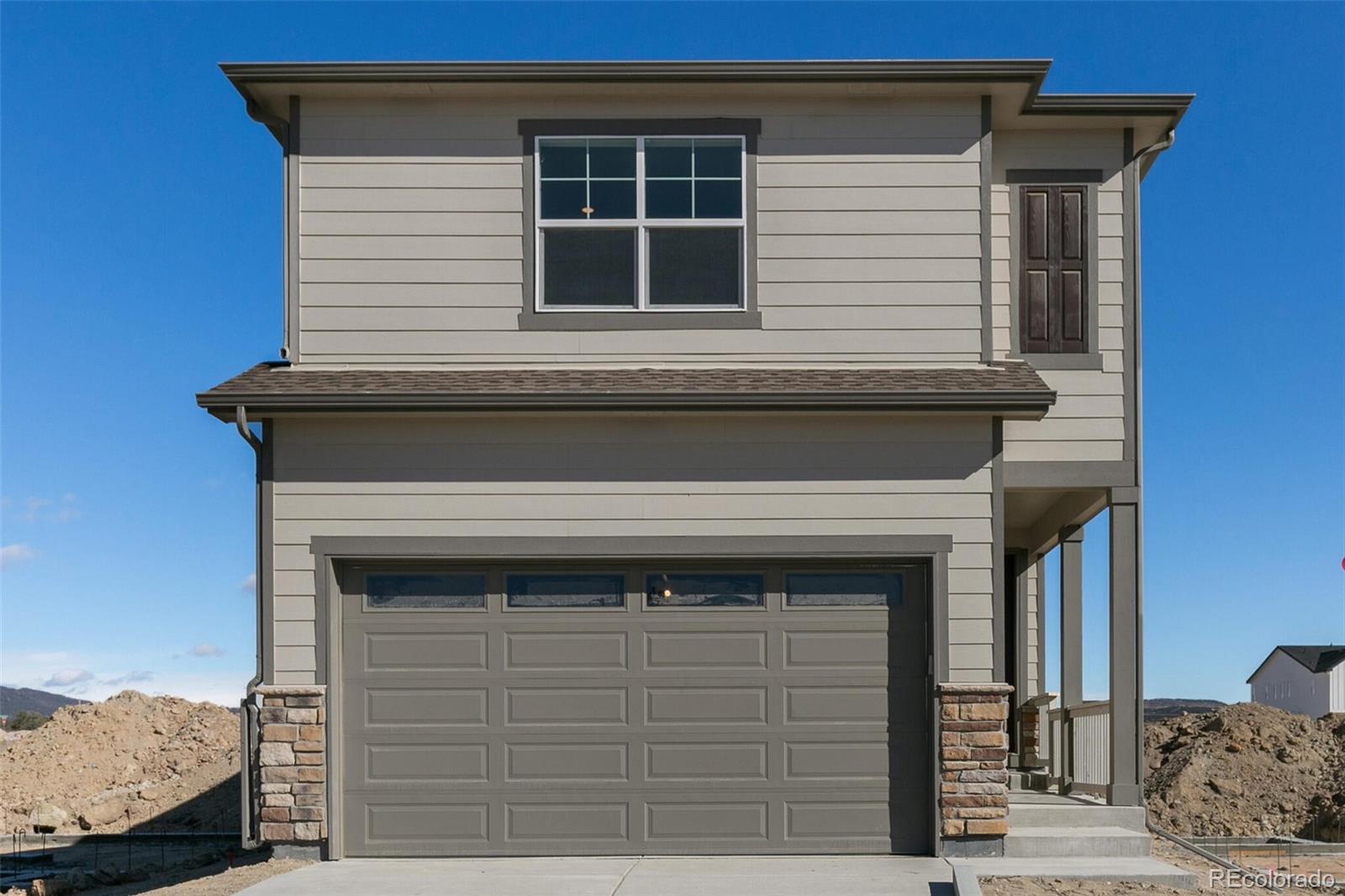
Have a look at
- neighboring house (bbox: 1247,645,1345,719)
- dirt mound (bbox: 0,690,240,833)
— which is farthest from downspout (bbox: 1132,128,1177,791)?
neighboring house (bbox: 1247,645,1345,719)

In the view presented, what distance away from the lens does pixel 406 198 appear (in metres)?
10.9

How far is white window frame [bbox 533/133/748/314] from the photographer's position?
1082 cm

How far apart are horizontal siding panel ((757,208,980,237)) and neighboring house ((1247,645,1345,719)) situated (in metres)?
21.3

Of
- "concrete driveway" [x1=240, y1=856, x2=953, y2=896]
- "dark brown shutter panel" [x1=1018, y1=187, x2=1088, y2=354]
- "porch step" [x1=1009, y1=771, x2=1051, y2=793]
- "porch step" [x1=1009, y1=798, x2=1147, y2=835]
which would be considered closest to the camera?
"concrete driveway" [x1=240, y1=856, x2=953, y2=896]

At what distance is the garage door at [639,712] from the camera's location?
10.3 meters

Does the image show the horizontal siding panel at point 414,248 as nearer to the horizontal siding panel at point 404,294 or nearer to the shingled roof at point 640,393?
the horizontal siding panel at point 404,294

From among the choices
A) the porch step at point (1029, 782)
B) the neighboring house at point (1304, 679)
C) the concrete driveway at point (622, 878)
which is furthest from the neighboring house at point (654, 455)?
the neighboring house at point (1304, 679)

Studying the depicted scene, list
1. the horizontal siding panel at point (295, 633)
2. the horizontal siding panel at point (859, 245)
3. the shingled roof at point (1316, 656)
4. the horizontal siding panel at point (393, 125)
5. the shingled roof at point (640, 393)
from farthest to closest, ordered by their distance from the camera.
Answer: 1. the shingled roof at point (1316, 656)
2. the horizontal siding panel at point (393, 125)
3. the horizontal siding panel at point (859, 245)
4. the horizontal siding panel at point (295, 633)
5. the shingled roof at point (640, 393)

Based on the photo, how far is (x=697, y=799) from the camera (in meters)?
10.3

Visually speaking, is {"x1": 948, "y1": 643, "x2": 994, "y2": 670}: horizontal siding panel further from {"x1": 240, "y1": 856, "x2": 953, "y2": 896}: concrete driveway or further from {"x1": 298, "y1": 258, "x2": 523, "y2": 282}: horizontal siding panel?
{"x1": 298, "y1": 258, "x2": 523, "y2": 282}: horizontal siding panel

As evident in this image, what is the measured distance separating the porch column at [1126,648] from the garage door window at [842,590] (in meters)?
1.94

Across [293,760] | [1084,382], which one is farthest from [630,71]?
[293,760]

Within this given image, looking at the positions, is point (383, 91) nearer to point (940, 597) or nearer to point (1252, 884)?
point (940, 597)

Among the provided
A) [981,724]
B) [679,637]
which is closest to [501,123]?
[679,637]
